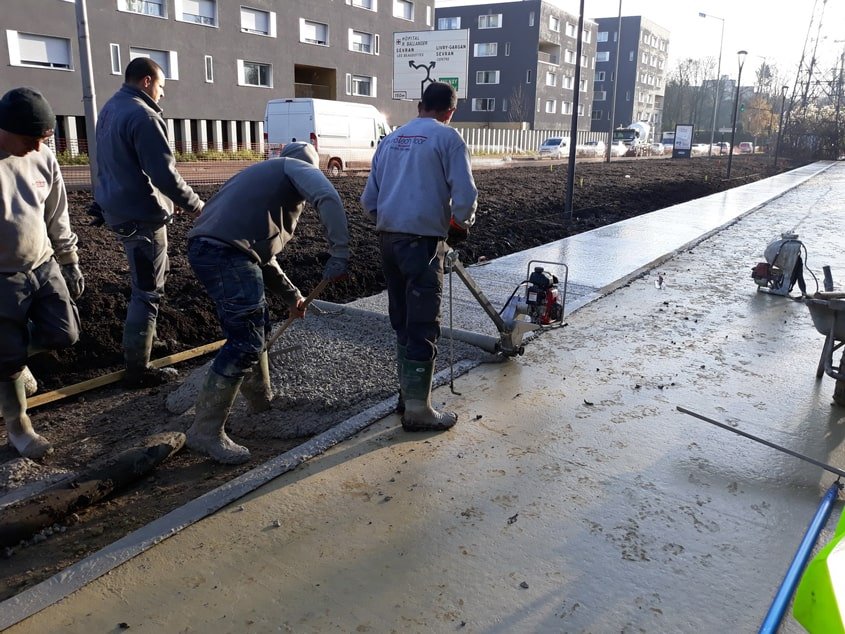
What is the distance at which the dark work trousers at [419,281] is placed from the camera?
3.68m

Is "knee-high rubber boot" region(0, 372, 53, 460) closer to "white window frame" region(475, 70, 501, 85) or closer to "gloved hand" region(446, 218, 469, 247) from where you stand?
"gloved hand" region(446, 218, 469, 247)

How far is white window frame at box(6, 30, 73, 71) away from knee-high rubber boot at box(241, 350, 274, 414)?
76.1 feet

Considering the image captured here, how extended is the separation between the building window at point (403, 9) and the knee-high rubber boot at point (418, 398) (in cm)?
3745

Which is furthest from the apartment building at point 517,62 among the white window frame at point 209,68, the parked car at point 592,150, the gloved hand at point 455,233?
the gloved hand at point 455,233

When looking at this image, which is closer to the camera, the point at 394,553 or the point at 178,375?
the point at 394,553

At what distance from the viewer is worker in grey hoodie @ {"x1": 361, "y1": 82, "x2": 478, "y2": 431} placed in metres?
3.63

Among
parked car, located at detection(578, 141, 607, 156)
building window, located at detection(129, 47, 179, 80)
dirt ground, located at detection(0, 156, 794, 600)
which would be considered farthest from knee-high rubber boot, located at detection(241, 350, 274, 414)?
parked car, located at detection(578, 141, 607, 156)

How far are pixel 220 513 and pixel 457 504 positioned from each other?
3.50 feet

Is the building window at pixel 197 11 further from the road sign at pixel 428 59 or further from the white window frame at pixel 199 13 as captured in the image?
the road sign at pixel 428 59

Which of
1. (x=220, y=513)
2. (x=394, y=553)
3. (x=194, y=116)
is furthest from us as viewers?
(x=194, y=116)

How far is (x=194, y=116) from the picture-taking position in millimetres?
27703

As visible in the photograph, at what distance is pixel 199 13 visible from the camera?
2739 centimetres

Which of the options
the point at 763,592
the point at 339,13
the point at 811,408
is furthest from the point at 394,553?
the point at 339,13

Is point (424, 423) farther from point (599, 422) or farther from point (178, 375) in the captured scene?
point (178, 375)
